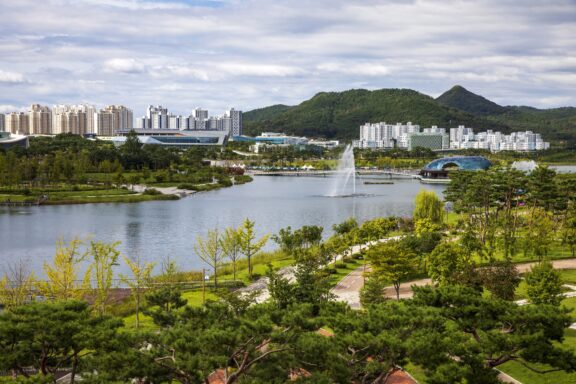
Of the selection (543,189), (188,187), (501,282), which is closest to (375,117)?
(188,187)

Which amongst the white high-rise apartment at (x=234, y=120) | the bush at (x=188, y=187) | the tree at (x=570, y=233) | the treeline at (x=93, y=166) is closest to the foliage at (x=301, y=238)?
the tree at (x=570, y=233)

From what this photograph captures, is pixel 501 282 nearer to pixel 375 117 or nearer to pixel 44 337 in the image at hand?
pixel 44 337

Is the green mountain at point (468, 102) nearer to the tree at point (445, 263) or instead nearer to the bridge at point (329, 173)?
the bridge at point (329, 173)

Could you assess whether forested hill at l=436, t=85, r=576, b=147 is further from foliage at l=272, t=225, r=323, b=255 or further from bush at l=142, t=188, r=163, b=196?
foliage at l=272, t=225, r=323, b=255

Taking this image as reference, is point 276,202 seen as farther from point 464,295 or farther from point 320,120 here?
point 320,120

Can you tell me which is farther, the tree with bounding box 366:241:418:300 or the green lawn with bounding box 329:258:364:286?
the green lawn with bounding box 329:258:364:286

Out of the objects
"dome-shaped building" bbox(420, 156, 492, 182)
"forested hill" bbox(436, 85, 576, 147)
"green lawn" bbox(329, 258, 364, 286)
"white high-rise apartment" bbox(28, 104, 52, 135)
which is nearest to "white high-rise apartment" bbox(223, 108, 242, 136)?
"white high-rise apartment" bbox(28, 104, 52, 135)
